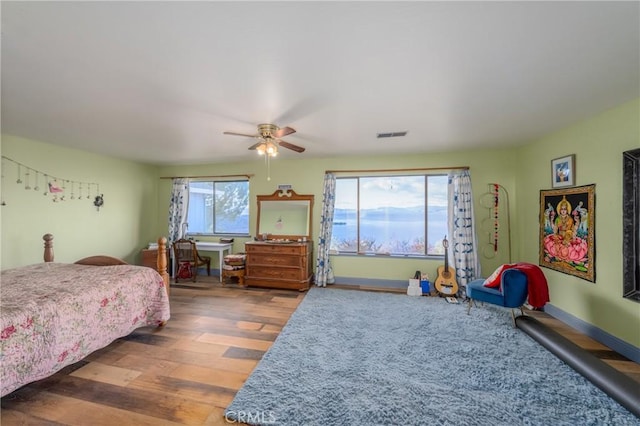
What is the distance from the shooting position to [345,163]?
14.9 ft

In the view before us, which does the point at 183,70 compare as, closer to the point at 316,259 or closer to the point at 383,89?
the point at 383,89

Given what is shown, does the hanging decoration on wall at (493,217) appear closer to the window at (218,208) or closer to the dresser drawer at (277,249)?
the dresser drawer at (277,249)

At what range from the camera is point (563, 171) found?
2.96m

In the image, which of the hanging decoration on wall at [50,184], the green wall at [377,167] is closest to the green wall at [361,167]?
the green wall at [377,167]

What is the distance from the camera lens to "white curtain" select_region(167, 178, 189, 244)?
16.5 feet

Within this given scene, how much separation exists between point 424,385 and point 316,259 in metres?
2.90

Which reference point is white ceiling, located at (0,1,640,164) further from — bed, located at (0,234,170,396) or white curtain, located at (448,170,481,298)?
bed, located at (0,234,170,396)

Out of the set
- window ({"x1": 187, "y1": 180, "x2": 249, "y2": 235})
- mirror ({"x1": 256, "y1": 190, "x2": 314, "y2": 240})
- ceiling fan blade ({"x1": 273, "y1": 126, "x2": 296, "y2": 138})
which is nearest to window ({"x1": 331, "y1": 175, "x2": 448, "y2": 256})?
mirror ({"x1": 256, "y1": 190, "x2": 314, "y2": 240})

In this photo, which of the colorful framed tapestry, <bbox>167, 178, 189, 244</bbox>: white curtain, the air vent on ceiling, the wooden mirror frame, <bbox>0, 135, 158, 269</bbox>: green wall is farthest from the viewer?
<bbox>167, 178, 189, 244</bbox>: white curtain

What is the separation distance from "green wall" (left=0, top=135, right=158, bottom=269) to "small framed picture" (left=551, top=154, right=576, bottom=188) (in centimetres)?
688

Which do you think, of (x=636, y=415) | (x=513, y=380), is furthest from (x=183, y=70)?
(x=636, y=415)

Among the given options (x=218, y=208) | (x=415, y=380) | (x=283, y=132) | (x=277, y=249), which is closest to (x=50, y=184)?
(x=218, y=208)

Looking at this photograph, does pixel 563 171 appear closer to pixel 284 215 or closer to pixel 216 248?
pixel 284 215

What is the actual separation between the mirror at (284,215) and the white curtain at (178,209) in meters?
1.58
